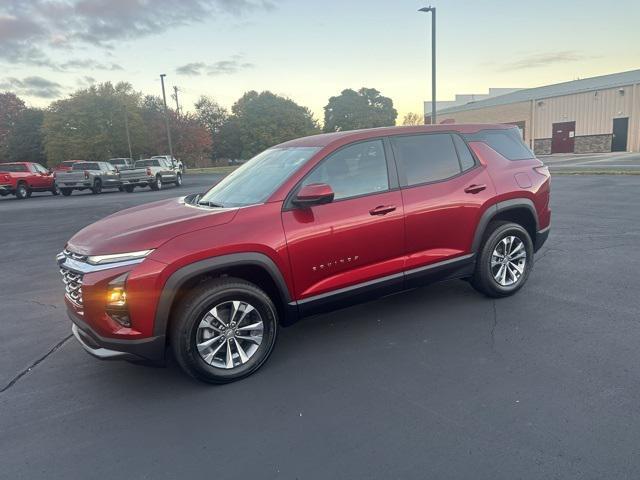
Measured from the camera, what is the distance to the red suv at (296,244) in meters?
3.32

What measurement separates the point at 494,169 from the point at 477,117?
43975 millimetres

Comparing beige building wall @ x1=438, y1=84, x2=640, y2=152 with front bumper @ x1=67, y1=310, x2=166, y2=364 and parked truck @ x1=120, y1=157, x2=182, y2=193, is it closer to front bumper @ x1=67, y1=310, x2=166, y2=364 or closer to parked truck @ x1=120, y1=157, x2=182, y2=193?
parked truck @ x1=120, y1=157, x2=182, y2=193

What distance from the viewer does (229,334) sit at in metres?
3.60

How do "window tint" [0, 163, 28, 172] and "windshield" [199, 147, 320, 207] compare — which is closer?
"windshield" [199, 147, 320, 207]

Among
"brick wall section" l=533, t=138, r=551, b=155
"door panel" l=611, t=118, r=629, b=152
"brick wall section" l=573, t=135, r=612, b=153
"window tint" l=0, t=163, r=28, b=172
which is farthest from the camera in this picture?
"brick wall section" l=533, t=138, r=551, b=155

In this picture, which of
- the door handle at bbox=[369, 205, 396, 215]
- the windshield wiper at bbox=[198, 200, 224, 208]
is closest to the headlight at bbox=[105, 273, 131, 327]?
the windshield wiper at bbox=[198, 200, 224, 208]

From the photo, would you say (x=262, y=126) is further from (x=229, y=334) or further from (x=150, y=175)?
(x=229, y=334)

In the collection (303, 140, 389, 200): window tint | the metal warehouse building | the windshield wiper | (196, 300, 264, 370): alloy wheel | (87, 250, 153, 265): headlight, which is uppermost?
the metal warehouse building

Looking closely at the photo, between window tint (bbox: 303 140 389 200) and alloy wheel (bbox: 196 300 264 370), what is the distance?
1.20m

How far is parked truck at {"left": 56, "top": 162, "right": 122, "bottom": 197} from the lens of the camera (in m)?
24.3

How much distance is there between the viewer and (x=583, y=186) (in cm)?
1505

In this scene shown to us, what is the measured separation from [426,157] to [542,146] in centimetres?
4052

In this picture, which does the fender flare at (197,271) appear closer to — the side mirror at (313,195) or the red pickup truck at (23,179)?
the side mirror at (313,195)

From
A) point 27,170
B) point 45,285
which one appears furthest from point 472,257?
point 27,170
